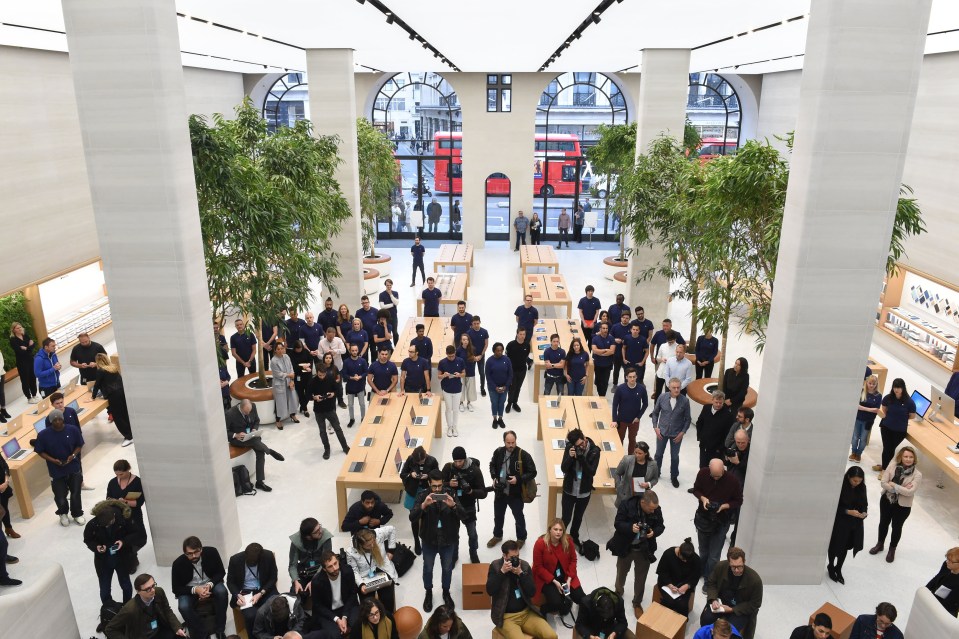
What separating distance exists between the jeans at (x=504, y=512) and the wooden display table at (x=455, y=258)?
10.0 meters

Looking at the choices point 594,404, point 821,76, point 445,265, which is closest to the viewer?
point 821,76

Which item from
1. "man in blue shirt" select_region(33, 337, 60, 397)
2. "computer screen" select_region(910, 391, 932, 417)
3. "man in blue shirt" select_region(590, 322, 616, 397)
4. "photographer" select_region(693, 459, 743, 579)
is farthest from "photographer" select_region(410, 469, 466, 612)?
"man in blue shirt" select_region(33, 337, 60, 397)

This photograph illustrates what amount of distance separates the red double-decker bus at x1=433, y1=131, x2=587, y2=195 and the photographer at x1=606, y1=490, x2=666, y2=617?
18.2 m

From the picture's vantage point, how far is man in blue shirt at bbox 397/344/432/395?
9.66m

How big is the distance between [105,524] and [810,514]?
6366mm

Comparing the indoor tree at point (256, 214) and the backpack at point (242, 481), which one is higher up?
the indoor tree at point (256, 214)

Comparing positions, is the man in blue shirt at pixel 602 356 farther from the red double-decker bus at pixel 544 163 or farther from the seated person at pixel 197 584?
the red double-decker bus at pixel 544 163

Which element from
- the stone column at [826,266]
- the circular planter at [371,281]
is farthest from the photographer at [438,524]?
the circular planter at [371,281]

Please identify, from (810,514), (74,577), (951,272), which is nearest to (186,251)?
(74,577)

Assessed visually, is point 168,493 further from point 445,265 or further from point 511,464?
point 445,265

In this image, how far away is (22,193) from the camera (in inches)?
423

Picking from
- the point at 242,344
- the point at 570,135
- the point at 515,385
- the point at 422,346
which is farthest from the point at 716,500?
the point at 570,135

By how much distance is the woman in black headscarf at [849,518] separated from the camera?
6652mm

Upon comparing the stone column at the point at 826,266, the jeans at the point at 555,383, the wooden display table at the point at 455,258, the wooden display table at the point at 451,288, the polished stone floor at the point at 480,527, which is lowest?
the polished stone floor at the point at 480,527
